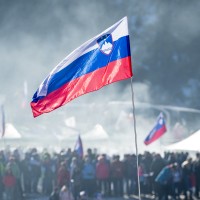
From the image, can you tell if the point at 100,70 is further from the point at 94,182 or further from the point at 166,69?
the point at 166,69

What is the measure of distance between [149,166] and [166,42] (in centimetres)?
2645

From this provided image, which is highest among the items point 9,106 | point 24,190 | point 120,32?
point 9,106

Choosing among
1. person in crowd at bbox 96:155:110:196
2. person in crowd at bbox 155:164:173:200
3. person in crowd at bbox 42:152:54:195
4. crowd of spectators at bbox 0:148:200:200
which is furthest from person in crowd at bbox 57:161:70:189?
person in crowd at bbox 155:164:173:200

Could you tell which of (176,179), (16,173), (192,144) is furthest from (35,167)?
(192,144)

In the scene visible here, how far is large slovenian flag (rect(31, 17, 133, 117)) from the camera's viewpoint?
829 cm

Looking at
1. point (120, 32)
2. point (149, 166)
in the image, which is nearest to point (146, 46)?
point (149, 166)

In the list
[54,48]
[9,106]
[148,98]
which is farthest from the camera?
[148,98]

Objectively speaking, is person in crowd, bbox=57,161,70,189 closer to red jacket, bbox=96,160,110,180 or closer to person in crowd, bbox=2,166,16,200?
person in crowd, bbox=2,166,16,200

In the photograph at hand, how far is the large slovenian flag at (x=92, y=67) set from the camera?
829 centimetres

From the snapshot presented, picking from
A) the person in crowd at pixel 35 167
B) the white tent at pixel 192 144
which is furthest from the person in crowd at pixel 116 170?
the person in crowd at pixel 35 167

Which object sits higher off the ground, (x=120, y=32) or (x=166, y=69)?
(x=166, y=69)

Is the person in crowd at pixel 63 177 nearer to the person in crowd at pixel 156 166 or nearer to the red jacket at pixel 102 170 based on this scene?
the red jacket at pixel 102 170

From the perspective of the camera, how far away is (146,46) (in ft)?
142

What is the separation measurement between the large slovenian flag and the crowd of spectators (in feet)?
25.0
